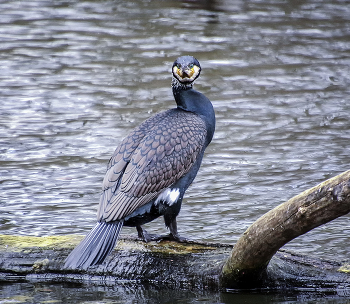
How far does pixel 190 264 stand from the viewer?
13.2 feet

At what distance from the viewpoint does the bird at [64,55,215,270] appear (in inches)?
155

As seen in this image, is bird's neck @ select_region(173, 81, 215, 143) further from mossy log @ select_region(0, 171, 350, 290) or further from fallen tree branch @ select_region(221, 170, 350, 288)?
fallen tree branch @ select_region(221, 170, 350, 288)

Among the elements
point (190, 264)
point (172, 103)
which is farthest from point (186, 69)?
point (172, 103)

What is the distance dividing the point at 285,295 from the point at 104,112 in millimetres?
4806

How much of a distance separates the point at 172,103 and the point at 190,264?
4.63m

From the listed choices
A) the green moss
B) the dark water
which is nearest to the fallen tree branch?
the dark water

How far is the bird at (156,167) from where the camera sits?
12.9 ft

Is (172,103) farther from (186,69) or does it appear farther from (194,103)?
(186,69)

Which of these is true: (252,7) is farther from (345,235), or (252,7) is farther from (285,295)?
(285,295)

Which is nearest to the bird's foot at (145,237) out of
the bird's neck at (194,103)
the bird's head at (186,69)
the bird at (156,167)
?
the bird at (156,167)

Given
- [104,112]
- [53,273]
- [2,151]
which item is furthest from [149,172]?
[104,112]

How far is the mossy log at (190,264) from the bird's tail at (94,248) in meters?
0.31

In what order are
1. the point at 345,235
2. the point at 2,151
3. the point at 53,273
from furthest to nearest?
1. the point at 2,151
2. the point at 345,235
3. the point at 53,273

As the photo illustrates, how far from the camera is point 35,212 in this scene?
5812 millimetres
